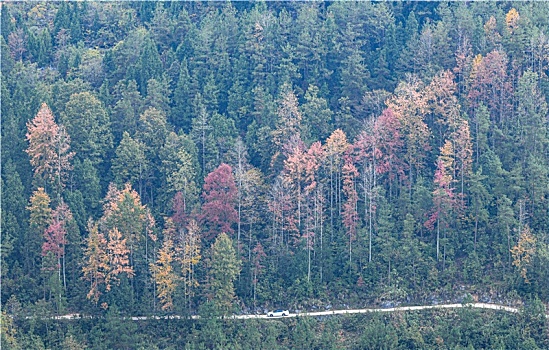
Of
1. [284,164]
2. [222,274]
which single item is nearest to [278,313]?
[222,274]

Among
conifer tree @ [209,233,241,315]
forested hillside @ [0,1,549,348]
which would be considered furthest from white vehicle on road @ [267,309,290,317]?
conifer tree @ [209,233,241,315]

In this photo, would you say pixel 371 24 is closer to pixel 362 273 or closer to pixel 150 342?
pixel 362 273

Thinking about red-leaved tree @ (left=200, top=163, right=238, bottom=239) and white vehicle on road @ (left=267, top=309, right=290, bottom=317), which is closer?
white vehicle on road @ (left=267, top=309, right=290, bottom=317)

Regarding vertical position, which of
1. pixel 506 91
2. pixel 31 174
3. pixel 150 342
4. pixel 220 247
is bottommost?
pixel 150 342

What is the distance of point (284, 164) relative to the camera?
67.9m

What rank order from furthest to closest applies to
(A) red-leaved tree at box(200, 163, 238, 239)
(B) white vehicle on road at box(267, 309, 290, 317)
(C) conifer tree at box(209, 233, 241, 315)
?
(A) red-leaved tree at box(200, 163, 238, 239) < (B) white vehicle on road at box(267, 309, 290, 317) < (C) conifer tree at box(209, 233, 241, 315)

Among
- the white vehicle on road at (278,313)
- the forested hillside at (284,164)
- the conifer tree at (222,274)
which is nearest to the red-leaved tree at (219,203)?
Answer: the forested hillside at (284,164)

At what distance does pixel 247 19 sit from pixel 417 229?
21222mm

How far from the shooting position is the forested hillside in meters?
62.7

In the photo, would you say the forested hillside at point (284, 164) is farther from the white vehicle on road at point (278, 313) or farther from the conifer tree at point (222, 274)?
the white vehicle on road at point (278, 313)

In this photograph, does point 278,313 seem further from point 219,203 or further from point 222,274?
point 219,203

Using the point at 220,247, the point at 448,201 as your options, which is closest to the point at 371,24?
the point at 448,201

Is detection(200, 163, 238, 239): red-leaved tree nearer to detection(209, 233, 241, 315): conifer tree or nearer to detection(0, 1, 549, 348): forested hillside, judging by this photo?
detection(0, 1, 549, 348): forested hillside

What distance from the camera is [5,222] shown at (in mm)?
63906
